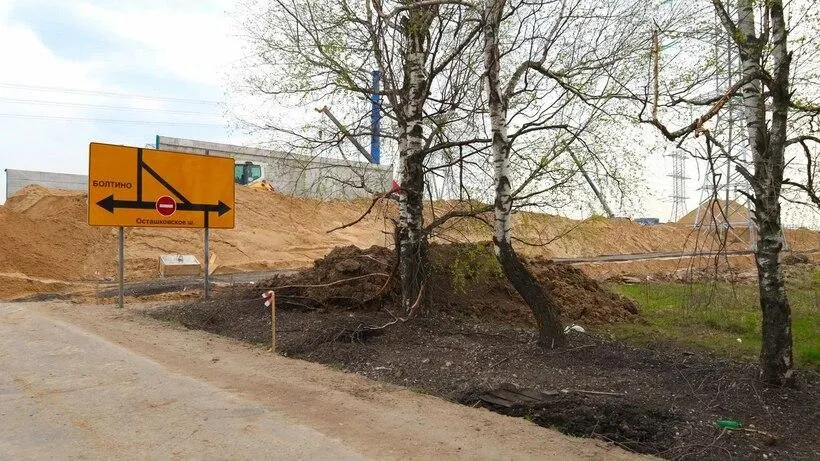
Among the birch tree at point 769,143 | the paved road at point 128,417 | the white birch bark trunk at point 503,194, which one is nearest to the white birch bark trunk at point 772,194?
the birch tree at point 769,143

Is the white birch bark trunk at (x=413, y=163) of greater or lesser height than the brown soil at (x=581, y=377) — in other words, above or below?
above

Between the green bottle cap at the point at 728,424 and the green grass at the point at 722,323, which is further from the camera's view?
the green grass at the point at 722,323

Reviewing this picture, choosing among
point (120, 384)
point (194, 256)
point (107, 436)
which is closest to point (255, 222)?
point (194, 256)

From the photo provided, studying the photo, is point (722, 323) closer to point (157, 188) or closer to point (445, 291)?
point (445, 291)

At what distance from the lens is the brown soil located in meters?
5.18

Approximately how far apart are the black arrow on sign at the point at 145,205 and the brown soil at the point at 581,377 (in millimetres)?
4350

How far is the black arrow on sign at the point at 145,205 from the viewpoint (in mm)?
13617

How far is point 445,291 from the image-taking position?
11625mm

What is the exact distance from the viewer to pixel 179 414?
5.93 m

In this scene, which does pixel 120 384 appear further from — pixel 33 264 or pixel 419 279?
pixel 33 264

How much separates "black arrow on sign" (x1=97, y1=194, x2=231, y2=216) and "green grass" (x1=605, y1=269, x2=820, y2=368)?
355 inches

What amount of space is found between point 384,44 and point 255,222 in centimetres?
2096

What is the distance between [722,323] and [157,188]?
11.4 meters

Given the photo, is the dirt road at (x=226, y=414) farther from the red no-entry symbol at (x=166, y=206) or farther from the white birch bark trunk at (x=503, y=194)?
the red no-entry symbol at (x=166, y=206)
